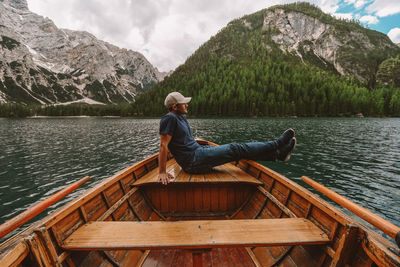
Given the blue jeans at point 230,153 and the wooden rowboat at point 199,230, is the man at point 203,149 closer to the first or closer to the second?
the blue jeans at point 230,153

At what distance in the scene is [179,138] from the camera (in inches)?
199

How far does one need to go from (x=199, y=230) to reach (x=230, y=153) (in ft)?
8.94

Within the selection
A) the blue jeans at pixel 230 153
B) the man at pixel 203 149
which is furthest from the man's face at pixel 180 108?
the blue jeans at pixel 230 153

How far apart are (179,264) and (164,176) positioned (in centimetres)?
197

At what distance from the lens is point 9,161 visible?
63.7ft

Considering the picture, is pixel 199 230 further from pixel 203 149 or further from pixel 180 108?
pixel 180 108

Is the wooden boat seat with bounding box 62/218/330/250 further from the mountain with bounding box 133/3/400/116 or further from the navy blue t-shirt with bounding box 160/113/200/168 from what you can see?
the mountain with bounding box 133/3/400/116

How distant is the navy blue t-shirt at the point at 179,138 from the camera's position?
15.3 feet

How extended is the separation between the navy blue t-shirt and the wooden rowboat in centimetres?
69

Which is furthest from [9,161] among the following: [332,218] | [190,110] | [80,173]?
[190,110]

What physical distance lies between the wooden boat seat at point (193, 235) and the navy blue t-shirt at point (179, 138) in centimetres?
236

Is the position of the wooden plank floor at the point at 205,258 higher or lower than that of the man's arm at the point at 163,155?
lower

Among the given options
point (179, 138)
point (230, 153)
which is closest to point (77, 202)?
point (179, 138)

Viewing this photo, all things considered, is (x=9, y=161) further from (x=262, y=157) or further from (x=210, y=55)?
(x=210, y=55)
